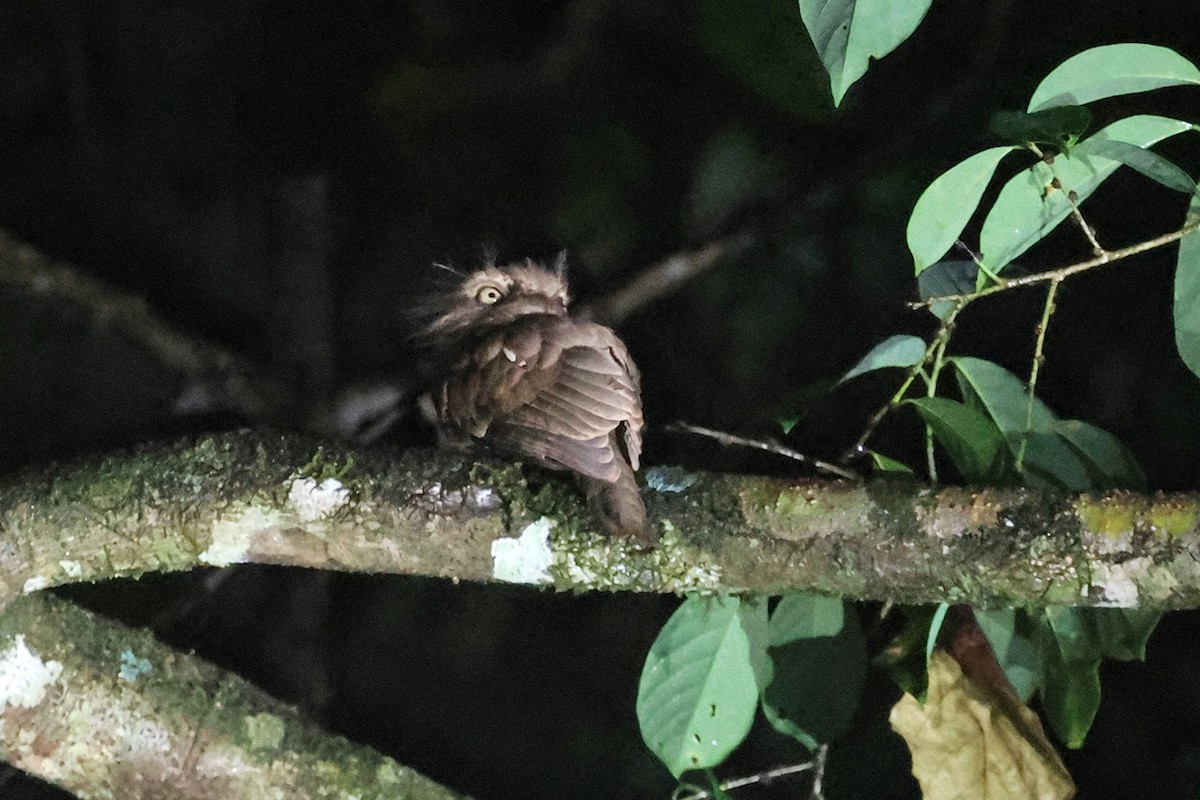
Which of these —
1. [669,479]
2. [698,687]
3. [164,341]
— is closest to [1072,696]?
[698,687]

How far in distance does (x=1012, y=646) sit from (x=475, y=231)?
1.29m

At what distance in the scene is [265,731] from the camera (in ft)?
4.23

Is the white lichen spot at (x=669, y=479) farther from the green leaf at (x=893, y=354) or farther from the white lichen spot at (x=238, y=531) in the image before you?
the white lichen spot at (x=238, y=531)

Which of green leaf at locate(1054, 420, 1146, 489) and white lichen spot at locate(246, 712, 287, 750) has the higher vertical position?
green leaf at locate(1054, 420, 1146, 489)

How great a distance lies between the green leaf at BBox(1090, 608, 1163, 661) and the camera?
4.05 feet

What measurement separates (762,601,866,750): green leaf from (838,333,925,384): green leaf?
359 mm

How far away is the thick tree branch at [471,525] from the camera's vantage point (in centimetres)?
116

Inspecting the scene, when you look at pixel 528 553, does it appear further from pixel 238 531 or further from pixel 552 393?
pixel 238 531

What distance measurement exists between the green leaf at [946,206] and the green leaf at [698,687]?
500mm

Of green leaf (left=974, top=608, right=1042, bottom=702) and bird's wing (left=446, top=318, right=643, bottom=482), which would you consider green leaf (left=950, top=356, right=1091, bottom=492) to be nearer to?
green leaf (left=974, top=608, right=1042, bottom=702)

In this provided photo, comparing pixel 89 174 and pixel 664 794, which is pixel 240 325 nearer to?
pixel 89 174

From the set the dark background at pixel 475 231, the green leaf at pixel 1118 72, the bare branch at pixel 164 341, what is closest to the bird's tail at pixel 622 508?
the green leaf at pixel 1118 72

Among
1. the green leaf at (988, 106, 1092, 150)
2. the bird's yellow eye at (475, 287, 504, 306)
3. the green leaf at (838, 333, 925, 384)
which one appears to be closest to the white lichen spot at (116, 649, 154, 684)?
the bird's yellow eye at (475, 287, 504, 306)

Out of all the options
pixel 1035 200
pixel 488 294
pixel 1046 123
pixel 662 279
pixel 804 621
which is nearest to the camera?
pixel 1046 123
